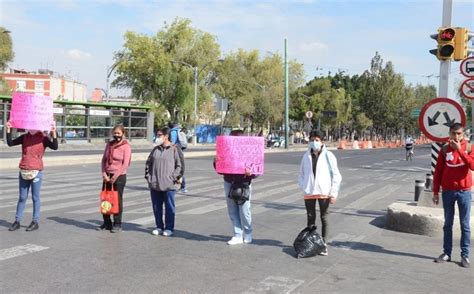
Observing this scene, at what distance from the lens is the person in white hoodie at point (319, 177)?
7441mm

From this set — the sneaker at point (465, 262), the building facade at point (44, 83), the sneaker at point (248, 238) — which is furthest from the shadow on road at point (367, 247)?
the building facade at point (44, 83)

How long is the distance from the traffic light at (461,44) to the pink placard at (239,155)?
183 inches

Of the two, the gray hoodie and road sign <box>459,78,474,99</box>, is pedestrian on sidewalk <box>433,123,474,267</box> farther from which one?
road sign <box>459,78,474,99</box>

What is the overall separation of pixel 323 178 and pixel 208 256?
6.04 ft

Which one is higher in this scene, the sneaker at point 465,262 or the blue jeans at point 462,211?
the blue jeans at point 462,211

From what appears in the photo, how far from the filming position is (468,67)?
10.5 metres

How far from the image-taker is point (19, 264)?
6.45 meters

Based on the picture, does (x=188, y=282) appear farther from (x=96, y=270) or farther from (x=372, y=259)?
(x=372, y=259)

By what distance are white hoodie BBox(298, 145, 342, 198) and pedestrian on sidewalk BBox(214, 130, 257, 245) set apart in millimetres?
861

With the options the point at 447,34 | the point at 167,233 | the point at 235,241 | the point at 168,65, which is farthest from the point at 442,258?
the point at 168,65

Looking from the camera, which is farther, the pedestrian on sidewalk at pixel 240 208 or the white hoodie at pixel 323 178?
the pedestrian on sidewalk at pixel 240 208

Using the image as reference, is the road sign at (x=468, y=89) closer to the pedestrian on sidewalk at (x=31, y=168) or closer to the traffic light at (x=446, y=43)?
the traffic light at (x=446, y=43)

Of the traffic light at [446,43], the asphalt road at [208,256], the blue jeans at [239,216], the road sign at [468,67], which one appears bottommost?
the asphalt road at [208,256]

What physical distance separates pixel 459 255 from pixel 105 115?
3944cm
